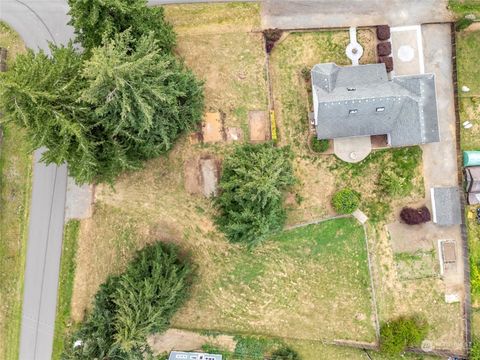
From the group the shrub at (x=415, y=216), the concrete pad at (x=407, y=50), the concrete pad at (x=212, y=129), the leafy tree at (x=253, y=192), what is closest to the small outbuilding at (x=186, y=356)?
the leafy tree at (x=253, y=192)

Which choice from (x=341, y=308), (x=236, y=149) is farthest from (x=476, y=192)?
(x=236, y=149)

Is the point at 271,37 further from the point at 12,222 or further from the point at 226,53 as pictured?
the point at 12,222

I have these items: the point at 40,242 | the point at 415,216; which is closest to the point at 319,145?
the point at 415,216

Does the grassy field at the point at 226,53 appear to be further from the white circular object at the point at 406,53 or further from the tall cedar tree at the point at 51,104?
the white circular object at the point at 406,53

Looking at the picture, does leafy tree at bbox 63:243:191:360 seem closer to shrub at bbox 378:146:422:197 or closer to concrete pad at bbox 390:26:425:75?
shrub at bbox 378:146:422:197

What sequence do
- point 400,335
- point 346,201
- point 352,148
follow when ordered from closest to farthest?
point 400,335 → point 346,201 → point 352,148

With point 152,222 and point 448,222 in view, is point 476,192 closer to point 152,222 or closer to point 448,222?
point 448,222
